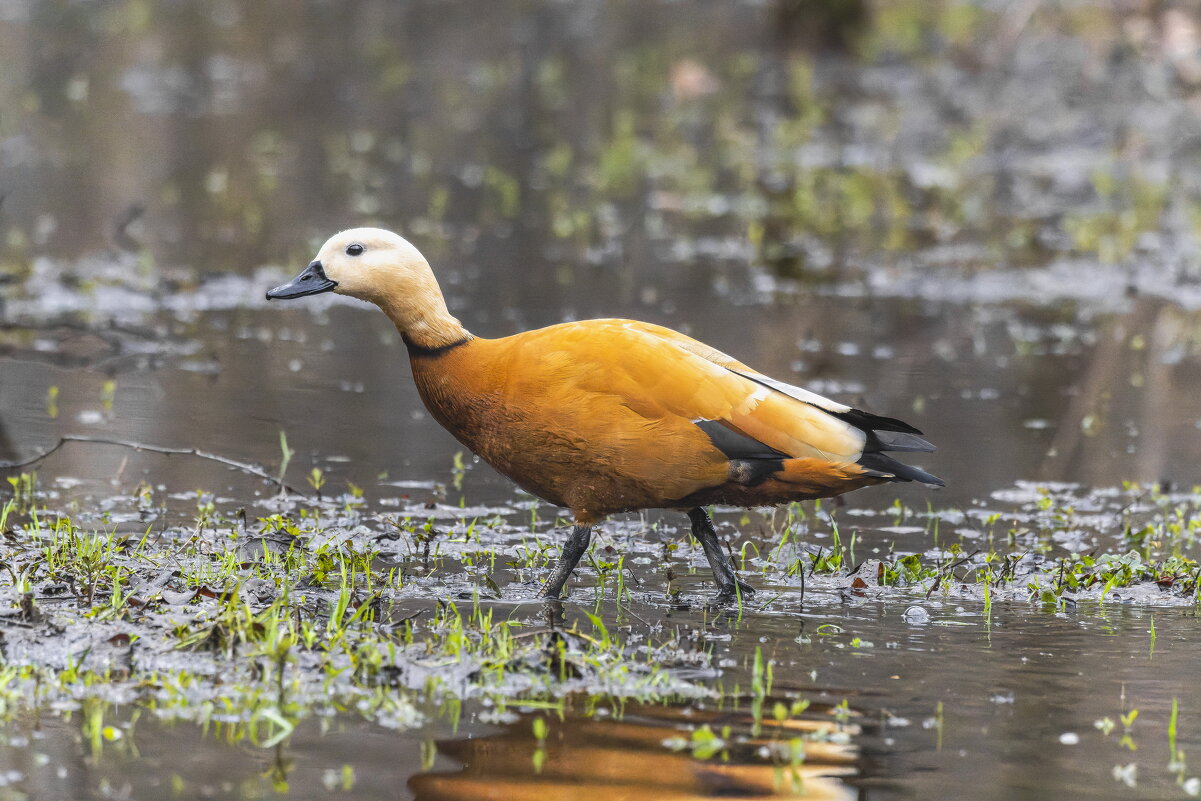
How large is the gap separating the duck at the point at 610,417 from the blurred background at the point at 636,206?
2499 millimetres

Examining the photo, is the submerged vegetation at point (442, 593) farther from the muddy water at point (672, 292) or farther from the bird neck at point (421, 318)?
the bird neck at point (421, 318)

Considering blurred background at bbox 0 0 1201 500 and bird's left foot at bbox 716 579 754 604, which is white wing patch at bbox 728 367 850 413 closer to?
bird's left foot at bbox 716 579 754 604

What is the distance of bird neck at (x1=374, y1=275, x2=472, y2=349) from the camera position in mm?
6383

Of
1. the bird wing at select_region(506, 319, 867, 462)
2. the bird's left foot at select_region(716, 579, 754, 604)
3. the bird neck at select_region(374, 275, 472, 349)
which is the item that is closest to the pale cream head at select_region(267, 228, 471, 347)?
the bird neck at select_region(374, 275, 472, 349)

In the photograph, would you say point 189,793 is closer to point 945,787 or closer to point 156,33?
point 945,787

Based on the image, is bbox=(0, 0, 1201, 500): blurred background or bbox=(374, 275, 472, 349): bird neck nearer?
bbox=(374, 275, 472, 349): bird neck

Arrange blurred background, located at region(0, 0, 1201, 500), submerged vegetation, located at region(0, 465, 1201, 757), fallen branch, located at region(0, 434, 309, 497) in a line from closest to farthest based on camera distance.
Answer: submerged vegetation, located at region(0, 465, 1201, 757) < fallen branch, located at region(0, 434, 309, 497) < blurred background, located at region(0, 0, 1201, 500)

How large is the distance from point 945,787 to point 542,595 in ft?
6.80

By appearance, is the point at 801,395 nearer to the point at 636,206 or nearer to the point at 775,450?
the point at 775,450

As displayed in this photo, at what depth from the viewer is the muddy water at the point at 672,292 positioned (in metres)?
4.97

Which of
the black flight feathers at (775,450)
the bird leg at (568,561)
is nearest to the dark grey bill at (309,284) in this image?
the bird leg at (568,561)

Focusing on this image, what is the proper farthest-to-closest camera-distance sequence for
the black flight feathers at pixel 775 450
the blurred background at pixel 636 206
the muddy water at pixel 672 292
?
the blurred background at pixel 636 206 < the black flight feathers at pixel 775 450 < the muddy water at pixel 672 292

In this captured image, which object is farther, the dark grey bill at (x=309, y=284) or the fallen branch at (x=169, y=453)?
the fallen branch at (x=169, y=453)

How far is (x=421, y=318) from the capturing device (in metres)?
6.39
